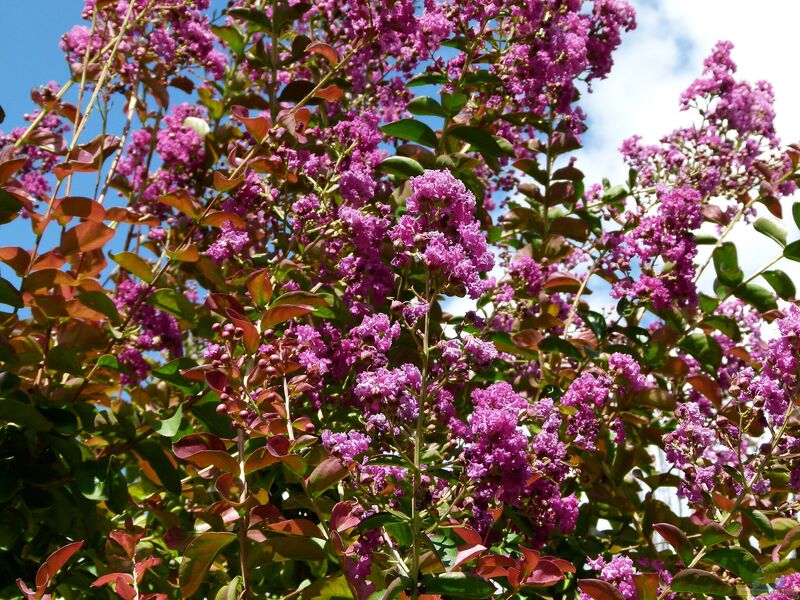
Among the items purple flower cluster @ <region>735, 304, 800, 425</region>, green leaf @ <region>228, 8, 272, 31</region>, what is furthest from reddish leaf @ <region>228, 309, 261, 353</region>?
green leaf @ <region>228, 8, 272, 31</region>

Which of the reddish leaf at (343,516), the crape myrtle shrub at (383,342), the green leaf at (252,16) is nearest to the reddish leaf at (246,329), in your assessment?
the crape myrtle shrub at (383,342)

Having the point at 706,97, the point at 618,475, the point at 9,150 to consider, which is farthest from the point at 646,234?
the point at 9,150

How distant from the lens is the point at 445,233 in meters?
1.81

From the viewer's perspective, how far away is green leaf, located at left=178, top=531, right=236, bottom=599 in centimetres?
162

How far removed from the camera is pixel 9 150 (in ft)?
7.97

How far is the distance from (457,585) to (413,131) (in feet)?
5.29

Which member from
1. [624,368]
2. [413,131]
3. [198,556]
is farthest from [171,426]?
Result: [624,368]

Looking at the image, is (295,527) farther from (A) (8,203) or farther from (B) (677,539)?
(A) (8,203)

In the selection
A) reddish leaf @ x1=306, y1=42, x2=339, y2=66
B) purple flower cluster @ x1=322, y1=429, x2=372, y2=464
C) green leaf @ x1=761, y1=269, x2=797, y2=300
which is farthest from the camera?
green leaf @ x1=761, y1=269, x2=797, y2=300

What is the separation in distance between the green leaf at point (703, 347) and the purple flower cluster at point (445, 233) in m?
1.54

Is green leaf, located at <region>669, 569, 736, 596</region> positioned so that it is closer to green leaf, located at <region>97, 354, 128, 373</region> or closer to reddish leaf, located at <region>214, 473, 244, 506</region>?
reddish leaf, located at <region>214, 473, 244, 506</region>

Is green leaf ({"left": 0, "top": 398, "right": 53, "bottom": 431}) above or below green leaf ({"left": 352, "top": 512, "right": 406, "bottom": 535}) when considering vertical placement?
above

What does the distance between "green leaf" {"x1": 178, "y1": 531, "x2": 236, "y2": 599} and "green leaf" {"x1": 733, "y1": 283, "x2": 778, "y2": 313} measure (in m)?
2.24

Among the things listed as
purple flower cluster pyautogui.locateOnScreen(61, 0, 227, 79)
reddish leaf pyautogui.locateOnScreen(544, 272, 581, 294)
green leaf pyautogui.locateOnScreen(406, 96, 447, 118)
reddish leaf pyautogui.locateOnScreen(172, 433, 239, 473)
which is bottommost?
reddish leaf pyautogui.locateOnScreen(172, 433, 239, 473)
